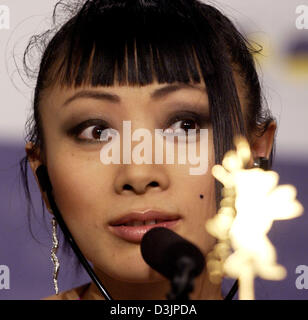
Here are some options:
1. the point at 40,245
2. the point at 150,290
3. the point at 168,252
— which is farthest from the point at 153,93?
the point at 40,245

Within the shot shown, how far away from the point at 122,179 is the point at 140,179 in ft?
0.12

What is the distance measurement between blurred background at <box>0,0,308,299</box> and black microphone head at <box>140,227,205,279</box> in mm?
756

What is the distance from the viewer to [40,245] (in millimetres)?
1524

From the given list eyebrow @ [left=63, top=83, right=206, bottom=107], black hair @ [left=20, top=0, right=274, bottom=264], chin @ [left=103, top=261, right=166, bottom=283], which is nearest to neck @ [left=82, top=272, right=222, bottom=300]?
chin @ [left=103, top=261, right=166, bottom=283]

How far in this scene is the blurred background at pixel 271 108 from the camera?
1378 mm

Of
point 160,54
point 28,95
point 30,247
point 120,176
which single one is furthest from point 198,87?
point 30,247

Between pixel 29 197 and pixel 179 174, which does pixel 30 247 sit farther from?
pixel 179 174

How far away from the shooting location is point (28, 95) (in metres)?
1.43

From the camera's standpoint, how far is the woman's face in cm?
105

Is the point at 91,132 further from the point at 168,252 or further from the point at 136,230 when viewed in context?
the point at 168,252

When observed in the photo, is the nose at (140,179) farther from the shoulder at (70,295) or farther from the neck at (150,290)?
the shoulder at (70,295)

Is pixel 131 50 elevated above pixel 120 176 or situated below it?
above

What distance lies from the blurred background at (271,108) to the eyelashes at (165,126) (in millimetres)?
304

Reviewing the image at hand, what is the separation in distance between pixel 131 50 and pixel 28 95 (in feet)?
1.37
